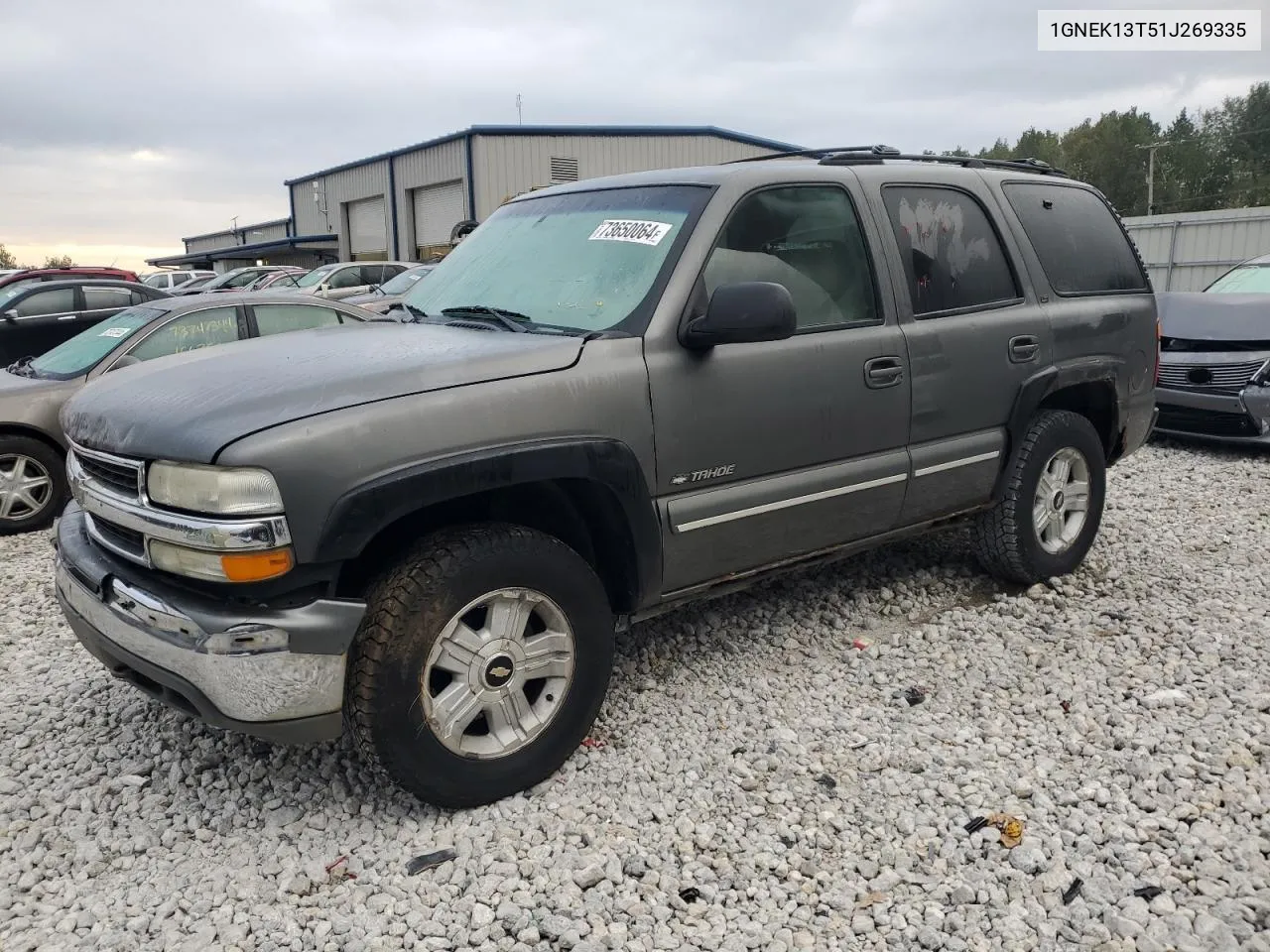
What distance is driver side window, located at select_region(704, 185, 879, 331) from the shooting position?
3.46 metres

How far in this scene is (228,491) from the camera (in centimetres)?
248

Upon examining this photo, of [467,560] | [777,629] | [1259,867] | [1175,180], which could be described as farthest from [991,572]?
[1175,180]

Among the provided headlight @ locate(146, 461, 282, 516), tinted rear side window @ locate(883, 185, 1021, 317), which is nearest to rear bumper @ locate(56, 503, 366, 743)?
headlight @ locate(146, 461, 282, 516)

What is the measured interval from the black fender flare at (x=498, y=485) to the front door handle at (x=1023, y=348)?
6.72ft

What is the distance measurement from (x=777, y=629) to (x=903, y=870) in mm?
1684

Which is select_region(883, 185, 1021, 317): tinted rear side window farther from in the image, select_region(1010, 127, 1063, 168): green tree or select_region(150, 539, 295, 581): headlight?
select_region(1010, 127, 1063, 168): green tree

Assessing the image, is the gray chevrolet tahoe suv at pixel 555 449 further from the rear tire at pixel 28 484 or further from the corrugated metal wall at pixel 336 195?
the corrugated metal wall at pixel 336 195

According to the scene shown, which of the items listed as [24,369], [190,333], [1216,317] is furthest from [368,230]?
[1216,317]

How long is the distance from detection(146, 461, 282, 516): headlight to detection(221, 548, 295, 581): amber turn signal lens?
108mm

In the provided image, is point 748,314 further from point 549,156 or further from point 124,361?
point 549,156

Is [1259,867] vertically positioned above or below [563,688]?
below

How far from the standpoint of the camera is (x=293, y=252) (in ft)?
137

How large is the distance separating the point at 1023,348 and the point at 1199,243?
1662 centimetres

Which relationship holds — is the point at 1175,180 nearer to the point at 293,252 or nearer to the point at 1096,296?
the point at 293,252
